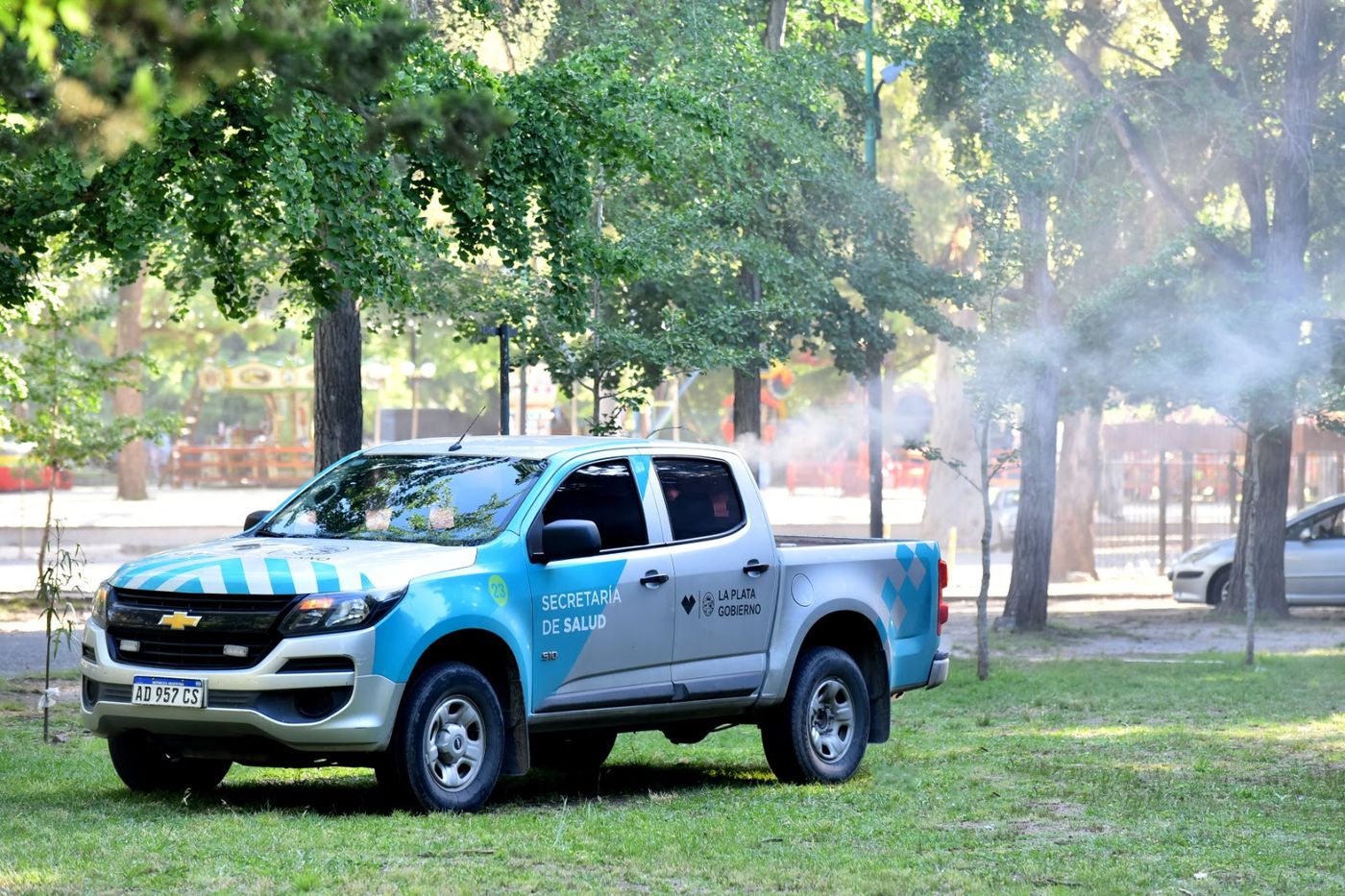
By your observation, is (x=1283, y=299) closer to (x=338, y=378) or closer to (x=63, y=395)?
(x=338, y=378)

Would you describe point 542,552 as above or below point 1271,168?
below

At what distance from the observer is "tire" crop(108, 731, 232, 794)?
29.0 feet

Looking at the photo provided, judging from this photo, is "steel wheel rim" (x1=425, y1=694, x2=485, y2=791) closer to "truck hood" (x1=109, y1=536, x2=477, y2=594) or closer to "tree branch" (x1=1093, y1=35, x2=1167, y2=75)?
"truck hood" (x1=109, y1=536, x2=477, y2=594)

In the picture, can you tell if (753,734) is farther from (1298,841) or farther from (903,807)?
(1298,841)

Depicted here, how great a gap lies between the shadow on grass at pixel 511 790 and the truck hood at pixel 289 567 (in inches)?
39.4

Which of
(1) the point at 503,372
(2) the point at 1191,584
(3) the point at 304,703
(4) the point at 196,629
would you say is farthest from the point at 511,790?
(2) the point at 1191,584

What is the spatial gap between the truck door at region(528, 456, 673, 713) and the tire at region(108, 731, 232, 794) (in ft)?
5.00

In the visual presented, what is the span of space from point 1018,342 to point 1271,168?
4827mm

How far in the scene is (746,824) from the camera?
8.41 meters

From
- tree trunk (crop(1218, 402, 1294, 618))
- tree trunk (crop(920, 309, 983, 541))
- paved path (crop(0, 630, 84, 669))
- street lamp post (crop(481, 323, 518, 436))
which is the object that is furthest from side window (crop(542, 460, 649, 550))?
tree trunk (crop(920, 309, 983, 541))

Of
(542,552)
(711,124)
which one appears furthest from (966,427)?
(542,552)

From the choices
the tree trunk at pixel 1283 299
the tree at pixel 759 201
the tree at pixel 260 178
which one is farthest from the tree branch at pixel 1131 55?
the tree at pixel 260 178

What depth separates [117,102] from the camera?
17.9ft

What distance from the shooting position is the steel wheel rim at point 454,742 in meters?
8.30
